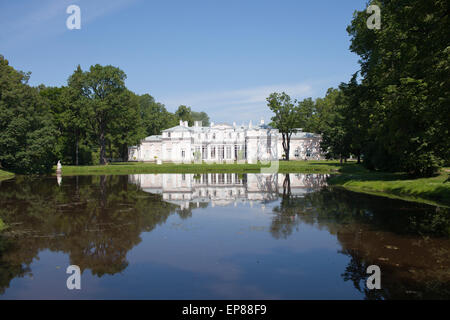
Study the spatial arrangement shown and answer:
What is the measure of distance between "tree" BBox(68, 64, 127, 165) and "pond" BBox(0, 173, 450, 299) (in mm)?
→ 38087

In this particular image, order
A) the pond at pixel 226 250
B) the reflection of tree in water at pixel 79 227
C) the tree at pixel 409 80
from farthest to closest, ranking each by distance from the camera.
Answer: the tree at pixel 409 80 < the reflection of tree in water at pixel 79 227 < the pond at pixel 226 250

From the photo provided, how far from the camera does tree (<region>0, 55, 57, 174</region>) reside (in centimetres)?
3862

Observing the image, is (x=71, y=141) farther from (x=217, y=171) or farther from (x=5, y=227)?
(x=5, y=227)

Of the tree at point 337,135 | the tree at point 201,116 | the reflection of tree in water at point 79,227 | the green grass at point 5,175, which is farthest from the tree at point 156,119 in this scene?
the reflection of tree in water at point 79,227

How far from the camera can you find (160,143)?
7475cm

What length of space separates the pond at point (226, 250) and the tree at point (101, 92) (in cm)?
3809

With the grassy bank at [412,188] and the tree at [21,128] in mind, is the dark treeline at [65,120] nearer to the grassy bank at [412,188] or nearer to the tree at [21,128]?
the tree at [21,128]

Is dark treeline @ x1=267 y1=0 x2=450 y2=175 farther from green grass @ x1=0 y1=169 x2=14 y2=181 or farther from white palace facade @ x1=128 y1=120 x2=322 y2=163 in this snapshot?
green grass @ x1=0 y1=169 x2=14 y2=181

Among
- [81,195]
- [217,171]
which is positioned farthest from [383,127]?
[217,171]

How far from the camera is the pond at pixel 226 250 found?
6.70m

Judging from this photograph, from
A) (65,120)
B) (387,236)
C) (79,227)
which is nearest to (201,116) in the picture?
(65,120)

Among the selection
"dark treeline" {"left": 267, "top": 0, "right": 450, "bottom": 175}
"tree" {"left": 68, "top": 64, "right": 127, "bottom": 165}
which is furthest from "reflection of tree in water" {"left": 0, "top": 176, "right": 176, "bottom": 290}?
"tree" {"left": 68, "top": 64, "right": 127, "bottom": 165}

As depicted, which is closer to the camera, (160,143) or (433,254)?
(433,254)
